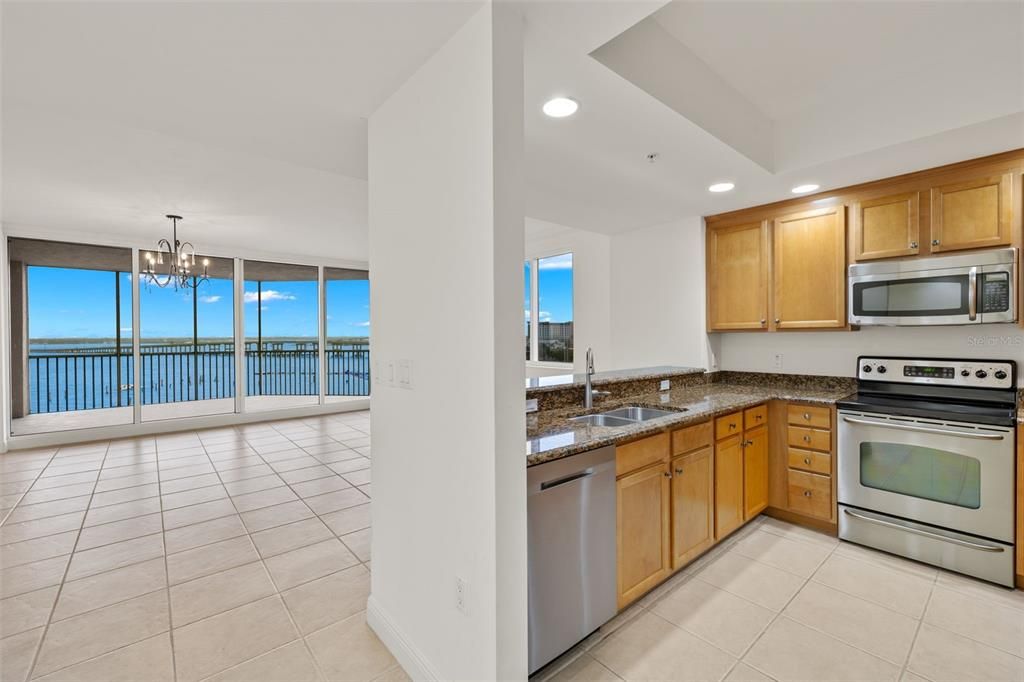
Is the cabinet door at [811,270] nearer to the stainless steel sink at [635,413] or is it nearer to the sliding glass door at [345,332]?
the stainless steel sink at [635,413]

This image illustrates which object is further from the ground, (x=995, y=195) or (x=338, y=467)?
(x=995, y=195)

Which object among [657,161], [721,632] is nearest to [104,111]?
[657,161]

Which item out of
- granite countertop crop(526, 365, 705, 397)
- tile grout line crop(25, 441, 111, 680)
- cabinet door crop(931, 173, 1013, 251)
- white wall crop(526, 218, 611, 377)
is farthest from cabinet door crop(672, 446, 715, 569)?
tile grout line crop(25, 441, 111, 680)

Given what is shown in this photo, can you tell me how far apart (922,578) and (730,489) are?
41.5 inches

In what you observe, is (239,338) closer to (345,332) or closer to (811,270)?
(345,332)

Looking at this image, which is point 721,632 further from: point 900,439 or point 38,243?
point 38,243

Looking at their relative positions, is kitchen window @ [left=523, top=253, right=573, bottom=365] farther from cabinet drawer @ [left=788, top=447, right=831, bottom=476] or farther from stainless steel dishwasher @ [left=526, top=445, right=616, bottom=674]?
stainless steel dishwasher @ [left=526, top=445, right=616, bottom=674]

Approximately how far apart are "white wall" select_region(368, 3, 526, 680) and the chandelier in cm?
453

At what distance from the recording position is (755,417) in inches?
→ 123

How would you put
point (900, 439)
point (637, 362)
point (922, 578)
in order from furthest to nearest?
1. point (637, 362)
2. point (900, 439)
3. point (922, 578)

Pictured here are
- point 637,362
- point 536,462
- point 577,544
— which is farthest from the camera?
point 637,362

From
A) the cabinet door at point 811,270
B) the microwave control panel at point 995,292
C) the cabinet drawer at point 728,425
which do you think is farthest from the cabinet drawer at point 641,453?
the microwave control panel at point 995,292

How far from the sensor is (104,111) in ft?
6.88

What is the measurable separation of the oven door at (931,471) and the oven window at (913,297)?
77cm
